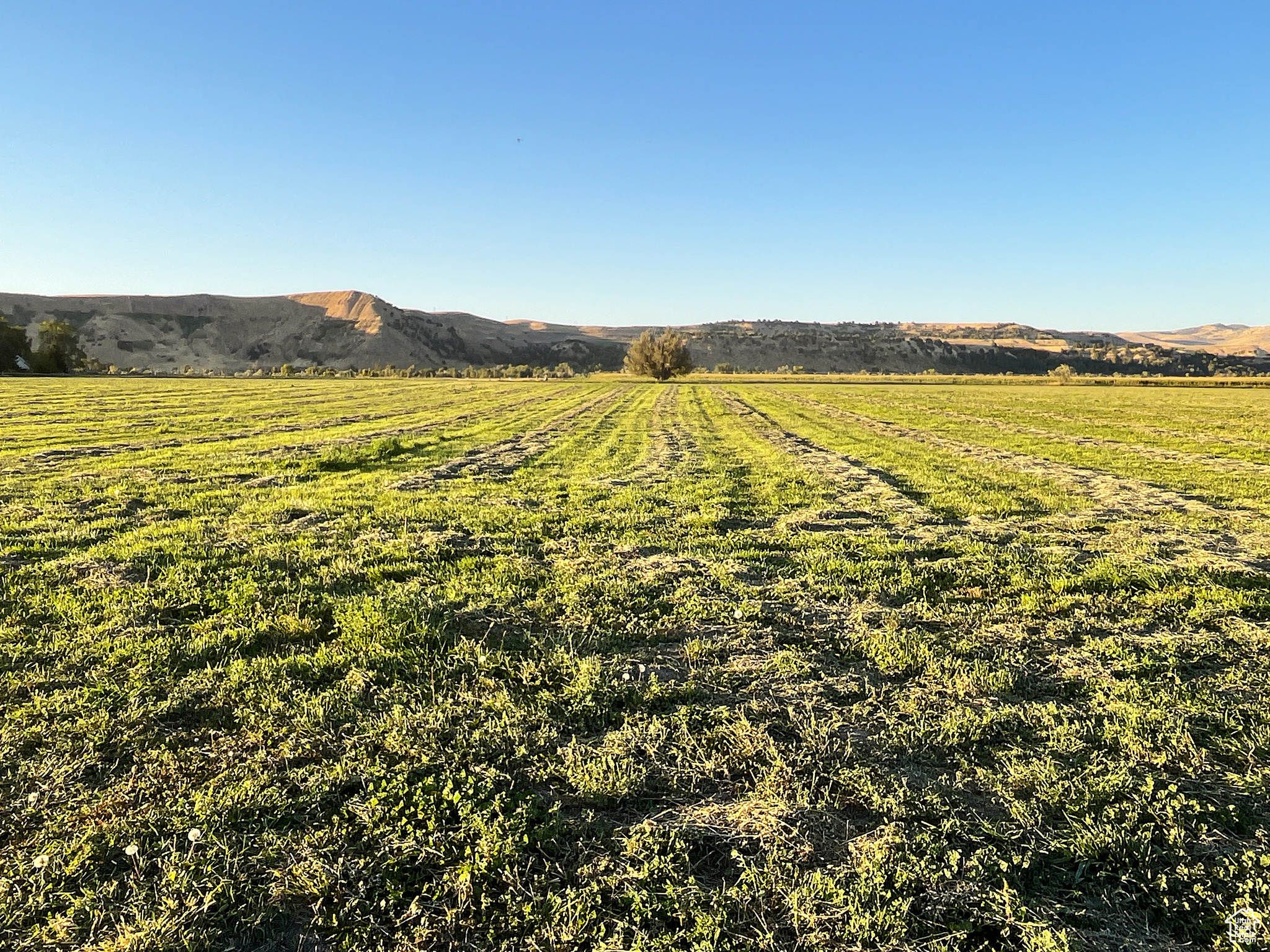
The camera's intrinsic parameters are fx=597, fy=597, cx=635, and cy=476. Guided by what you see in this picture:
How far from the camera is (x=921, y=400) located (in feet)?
150

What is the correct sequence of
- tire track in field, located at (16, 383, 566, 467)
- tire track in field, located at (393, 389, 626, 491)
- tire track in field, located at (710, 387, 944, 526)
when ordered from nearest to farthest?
1. tire track in field, located at (710, 387, 944, 526)
2. tire track in field, located at (393, 389, 626, 491)
3. tire track in field, located at (16, 383, 566, 467)

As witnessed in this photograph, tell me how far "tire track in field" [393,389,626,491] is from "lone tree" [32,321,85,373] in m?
93.9

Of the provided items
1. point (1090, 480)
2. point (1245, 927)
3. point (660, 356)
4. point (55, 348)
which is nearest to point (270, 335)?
point (55, 348)

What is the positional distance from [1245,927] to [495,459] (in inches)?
648

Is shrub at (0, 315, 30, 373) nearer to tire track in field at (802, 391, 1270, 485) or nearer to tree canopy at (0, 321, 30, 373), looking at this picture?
tree canopy at (0, 321, 30, 373)

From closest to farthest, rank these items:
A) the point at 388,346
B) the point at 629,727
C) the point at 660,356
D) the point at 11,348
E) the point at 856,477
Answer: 1. the point at 629,727
2. the point at 856,477
3. the point at 11,348
4. the point at 660,356
5. the point at 388,346

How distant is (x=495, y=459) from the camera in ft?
57.2

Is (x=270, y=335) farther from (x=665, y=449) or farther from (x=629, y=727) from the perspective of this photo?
(x=629, y=727)

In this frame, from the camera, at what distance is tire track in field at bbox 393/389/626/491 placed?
1402 cm

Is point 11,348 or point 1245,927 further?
point 11,348

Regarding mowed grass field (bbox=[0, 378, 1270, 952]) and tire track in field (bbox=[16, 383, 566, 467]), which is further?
tire track in field (bbox=[16, 383, 566, 467])

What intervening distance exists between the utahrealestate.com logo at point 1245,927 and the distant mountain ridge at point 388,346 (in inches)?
6402

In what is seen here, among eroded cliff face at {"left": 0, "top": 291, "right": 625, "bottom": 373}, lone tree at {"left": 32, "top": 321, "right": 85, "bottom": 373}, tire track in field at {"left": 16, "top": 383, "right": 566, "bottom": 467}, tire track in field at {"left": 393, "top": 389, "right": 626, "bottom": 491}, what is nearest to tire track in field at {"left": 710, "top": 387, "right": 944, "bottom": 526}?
tire track in field at {"left": 393, "top": 389, "right": 626, "bottom": 491}

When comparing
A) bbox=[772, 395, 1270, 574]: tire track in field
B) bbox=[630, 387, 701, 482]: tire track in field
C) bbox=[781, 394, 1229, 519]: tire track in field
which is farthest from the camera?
bbox=[630, 387, 701, 482]: tire track in field
